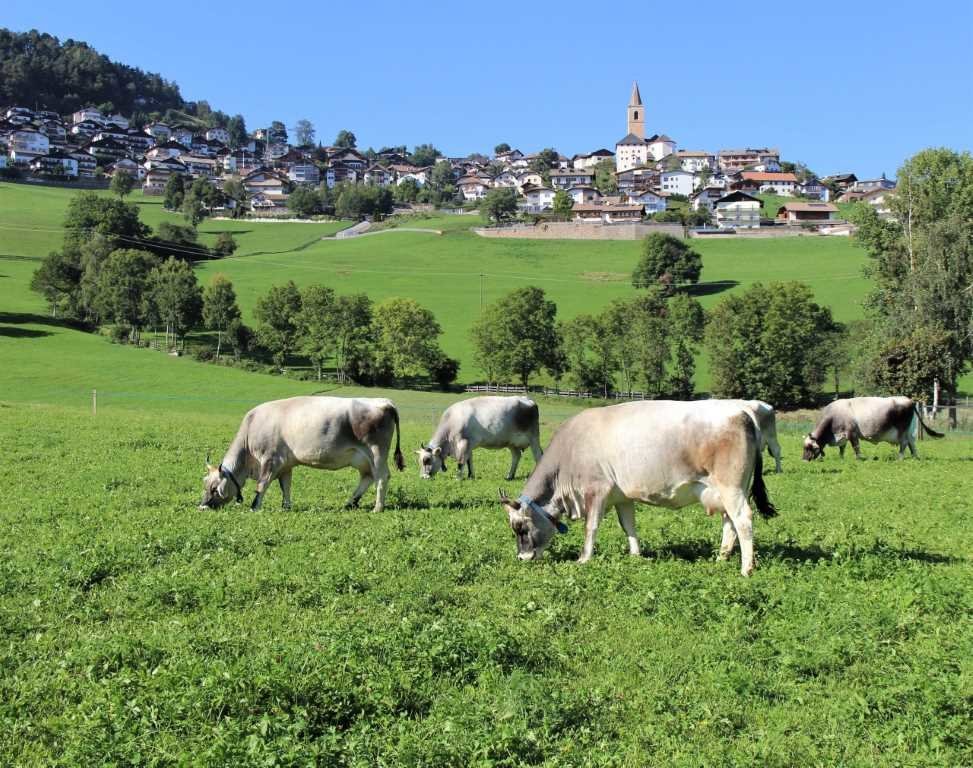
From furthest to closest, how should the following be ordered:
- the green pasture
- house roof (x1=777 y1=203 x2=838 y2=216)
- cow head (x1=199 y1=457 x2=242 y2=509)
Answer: house roof (x1=777 y1=203 x2=838 y2=216) → cow head (x1=199 y1=457 x2=242 y2=509) → the green pasture

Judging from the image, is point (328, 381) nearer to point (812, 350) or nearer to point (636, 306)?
point (636, 306)

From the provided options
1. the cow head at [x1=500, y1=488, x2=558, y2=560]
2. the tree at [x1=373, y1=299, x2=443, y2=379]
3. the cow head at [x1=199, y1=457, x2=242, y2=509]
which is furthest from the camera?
the tree at [x1=373, y1=299, x2=443, y2=379]

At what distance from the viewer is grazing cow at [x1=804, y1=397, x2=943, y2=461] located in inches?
1216

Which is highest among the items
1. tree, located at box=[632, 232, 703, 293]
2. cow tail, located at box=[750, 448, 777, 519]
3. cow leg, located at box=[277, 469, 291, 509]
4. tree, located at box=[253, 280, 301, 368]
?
tree, located at box=[632, 232, 703, 293]

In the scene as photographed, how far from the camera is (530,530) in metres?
13.9

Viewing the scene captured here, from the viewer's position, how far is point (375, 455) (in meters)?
18.8

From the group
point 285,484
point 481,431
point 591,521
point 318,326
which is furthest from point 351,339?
point 591,521

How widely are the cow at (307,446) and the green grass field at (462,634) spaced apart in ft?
2.44

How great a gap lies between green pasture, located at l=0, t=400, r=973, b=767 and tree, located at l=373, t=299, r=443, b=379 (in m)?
77.5

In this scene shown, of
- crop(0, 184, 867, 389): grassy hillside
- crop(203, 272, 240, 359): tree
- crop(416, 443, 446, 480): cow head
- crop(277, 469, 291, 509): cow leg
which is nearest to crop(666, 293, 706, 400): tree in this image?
crop(0, 184, 867, 389): grassy hillside

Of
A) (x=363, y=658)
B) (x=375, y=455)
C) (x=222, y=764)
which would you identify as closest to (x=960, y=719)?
(x=363, y=658)

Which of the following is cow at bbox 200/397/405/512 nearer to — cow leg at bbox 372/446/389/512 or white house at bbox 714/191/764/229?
cow leg at bbox 372/446/389/512

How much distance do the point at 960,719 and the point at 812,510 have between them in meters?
11.5

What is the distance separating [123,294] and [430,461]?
87.4 metres
